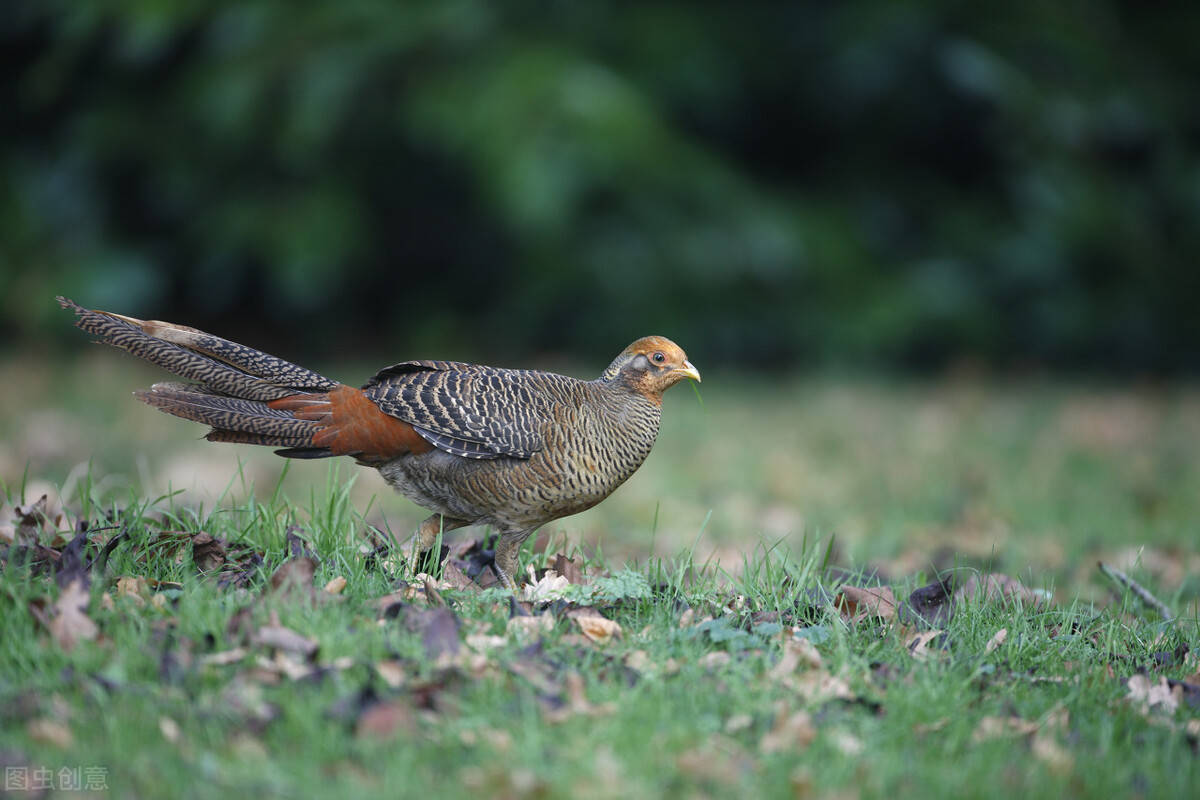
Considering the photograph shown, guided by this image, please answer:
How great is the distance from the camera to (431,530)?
159 inches

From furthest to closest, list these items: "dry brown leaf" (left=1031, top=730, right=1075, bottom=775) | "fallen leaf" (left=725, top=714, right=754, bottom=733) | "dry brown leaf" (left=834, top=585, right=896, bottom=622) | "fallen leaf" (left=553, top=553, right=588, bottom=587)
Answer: "fallen leaf" (left=553, top=553, right=588, bottom=587)
"dry brown leaf" (left=834, top=585, right=896, bottom=622)
"fallen leaf" (left=725, top=714, right=754, bottom=733)
"dry brown leaf" (left=1031, top=730, right=1075, bottom=775)

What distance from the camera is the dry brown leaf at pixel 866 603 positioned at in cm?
359

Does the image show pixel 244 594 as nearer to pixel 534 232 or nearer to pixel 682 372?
pixel 682 372

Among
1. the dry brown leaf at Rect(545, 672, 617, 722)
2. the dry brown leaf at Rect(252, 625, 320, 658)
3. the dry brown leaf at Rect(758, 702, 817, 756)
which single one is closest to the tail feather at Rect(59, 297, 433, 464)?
the dry brown leaf at Rect(252, 625, 320, 658)

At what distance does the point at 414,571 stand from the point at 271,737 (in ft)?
3.68

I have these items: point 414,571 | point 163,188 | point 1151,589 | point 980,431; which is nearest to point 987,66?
point 980,431

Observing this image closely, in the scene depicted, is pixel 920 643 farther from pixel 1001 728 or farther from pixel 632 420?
pixel 632 420

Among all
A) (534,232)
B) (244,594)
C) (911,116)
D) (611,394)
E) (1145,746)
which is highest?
(911,116)

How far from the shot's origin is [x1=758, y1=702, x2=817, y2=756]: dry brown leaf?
2713mm

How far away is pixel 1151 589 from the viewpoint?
Result: 15.6 feet

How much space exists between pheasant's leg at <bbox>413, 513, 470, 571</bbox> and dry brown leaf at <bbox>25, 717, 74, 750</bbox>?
134 centimetres

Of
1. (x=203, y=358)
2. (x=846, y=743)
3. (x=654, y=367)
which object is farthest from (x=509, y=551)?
(x=846, y=743)

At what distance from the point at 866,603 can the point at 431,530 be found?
5.12ft

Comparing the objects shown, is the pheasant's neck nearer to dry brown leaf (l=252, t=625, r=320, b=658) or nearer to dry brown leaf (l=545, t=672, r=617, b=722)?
dry brown leaf (l=545, t=672, r=617, b=722)
